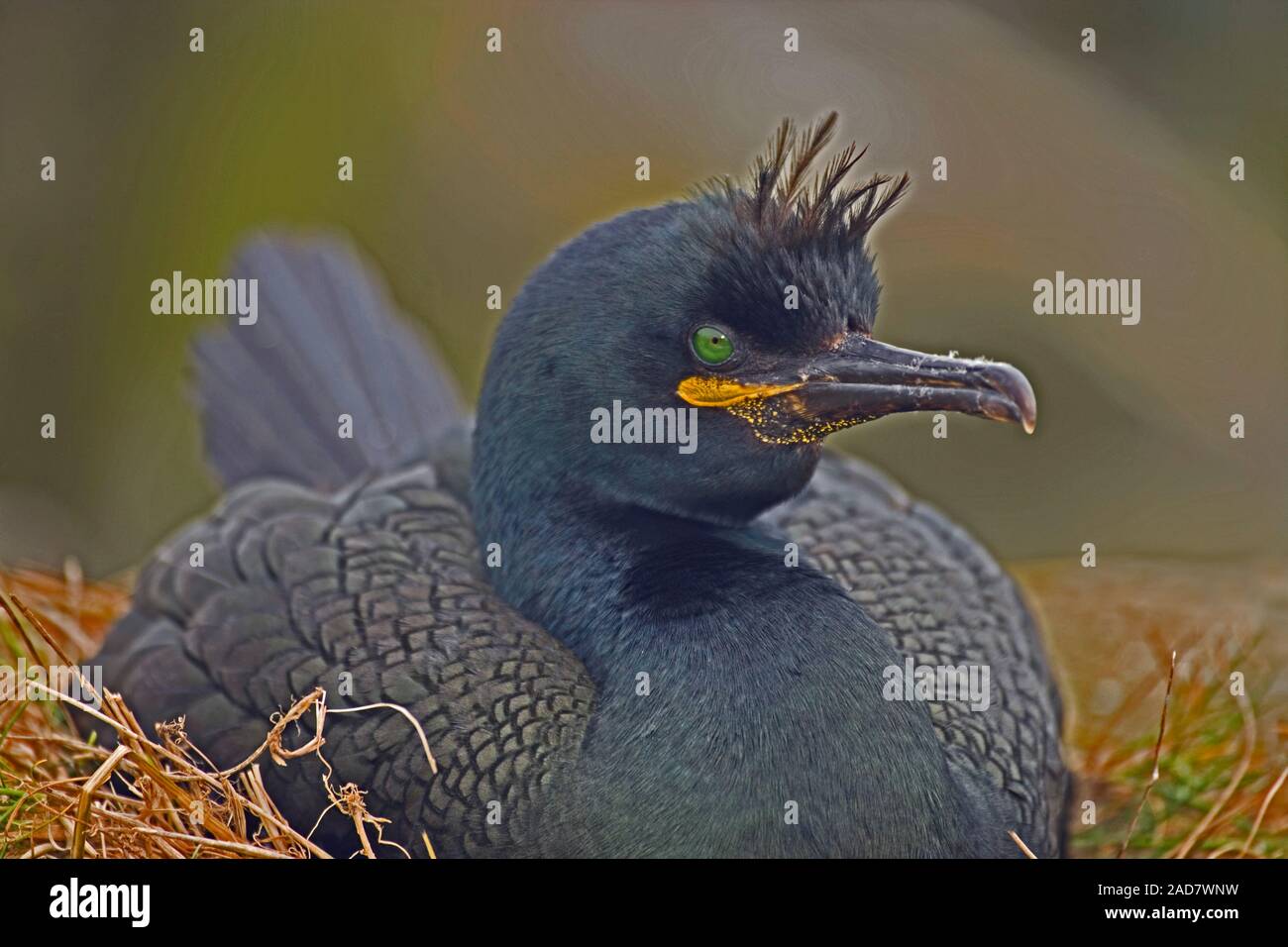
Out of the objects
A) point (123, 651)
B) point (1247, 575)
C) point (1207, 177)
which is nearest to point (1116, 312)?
point (1207, 177)

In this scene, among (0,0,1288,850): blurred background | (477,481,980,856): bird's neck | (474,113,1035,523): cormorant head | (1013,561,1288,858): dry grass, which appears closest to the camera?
(477,481,980,856): bird's neck

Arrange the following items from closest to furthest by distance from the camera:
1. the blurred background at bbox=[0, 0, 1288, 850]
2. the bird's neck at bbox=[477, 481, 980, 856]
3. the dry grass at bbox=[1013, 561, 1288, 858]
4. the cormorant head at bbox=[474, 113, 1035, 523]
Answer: the bird's neck at bbox=[477, 481, 980, 856] → the cormorant head at bbox=[474, 113, 1035, 523] → the dry grass at bbox=[1013, 561, 1288, 858] → the blurred background at bbox=[0, 0, 1288, 850]

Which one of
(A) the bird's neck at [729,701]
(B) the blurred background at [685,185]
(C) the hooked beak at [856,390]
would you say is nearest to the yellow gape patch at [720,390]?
(C) the hooked beak at [856,390]

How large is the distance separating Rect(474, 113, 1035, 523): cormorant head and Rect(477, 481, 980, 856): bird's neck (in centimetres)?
15

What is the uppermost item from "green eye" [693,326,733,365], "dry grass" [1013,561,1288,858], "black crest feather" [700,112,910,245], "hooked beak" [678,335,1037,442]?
"black crest feather" [700,112,910,245]

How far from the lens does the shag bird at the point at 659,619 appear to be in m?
3.82

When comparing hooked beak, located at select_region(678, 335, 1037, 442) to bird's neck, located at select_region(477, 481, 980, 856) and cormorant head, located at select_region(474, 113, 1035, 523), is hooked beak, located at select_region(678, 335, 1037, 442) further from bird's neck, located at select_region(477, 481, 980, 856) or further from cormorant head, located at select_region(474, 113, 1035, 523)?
bird's neck, located at select_region(477, 481, 980, 856)

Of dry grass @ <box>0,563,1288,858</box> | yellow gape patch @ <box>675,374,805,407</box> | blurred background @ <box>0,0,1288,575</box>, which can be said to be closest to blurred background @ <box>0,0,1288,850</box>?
blurred background @ <box>0,0,1288,575</box>

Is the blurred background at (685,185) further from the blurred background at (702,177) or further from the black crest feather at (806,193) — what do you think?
the black crest feather at (806,193)

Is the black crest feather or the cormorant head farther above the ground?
the black crest feather

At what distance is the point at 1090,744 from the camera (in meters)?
5.48

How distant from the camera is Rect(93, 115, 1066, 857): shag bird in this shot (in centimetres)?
382

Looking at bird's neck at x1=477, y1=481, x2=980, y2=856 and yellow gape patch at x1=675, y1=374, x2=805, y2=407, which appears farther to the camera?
yellow gape patch at x1=675, y1=374, x2=805, y2=407

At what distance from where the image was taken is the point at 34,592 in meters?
6.10
